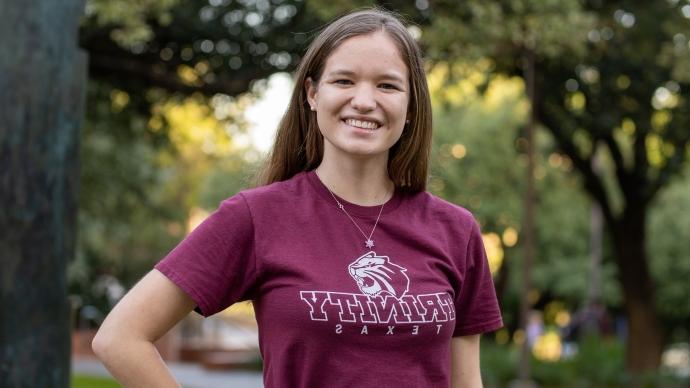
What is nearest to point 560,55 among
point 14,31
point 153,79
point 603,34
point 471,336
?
point 603,34

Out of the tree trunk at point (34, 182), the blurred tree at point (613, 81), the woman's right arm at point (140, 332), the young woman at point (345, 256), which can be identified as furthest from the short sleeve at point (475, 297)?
the blurred tree at point (613, 81)

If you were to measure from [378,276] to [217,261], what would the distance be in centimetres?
32

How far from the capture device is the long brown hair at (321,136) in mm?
2641

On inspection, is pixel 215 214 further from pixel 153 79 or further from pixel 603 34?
pixel 603 34

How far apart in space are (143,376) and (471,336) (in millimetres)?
755

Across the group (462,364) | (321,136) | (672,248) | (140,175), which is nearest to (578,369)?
(140,175)

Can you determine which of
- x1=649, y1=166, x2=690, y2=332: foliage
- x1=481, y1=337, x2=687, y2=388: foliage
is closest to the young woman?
x1=481, y1=337, x2=687, y2=388: foliage

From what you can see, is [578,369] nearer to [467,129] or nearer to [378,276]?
[467,129]

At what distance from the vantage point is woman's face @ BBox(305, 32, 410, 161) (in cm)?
259

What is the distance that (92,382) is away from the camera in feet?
57.0

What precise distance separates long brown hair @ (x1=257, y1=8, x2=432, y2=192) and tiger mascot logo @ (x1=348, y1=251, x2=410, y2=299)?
25 centimetres

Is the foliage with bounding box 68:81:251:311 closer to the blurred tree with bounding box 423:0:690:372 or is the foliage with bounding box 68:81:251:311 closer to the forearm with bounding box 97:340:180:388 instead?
the forearm with bounding box 97:340:180:388

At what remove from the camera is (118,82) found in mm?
15773

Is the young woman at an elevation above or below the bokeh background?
above
